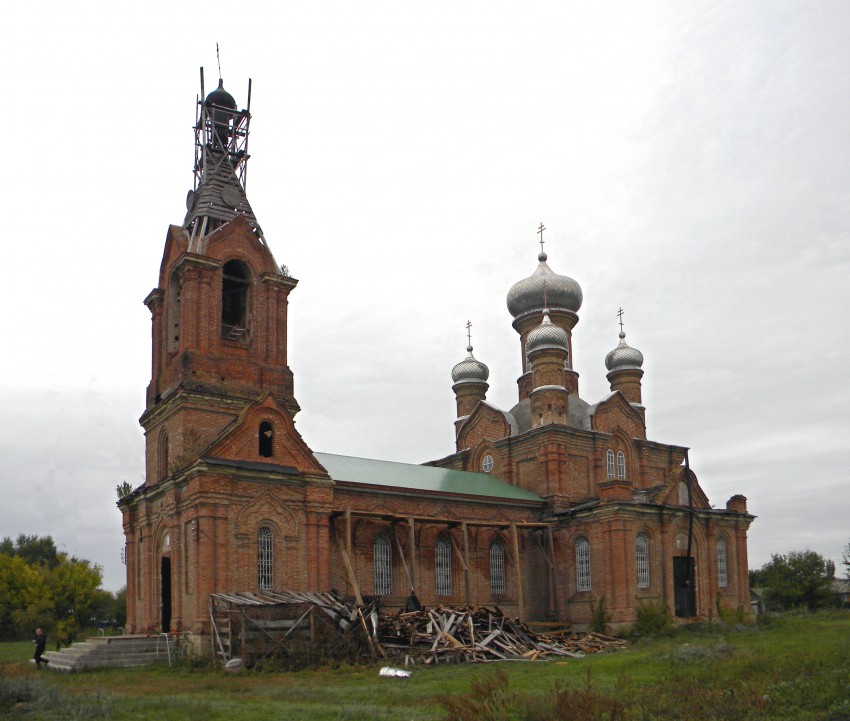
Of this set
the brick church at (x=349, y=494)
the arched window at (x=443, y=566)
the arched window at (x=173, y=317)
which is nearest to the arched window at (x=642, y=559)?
the brick church at (x=349, y=494)

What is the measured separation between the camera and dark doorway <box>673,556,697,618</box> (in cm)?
3291

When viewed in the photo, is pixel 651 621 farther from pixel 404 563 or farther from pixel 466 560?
pixel 404 563

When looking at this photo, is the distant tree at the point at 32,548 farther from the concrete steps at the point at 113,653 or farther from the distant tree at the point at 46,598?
the concrete steps at the point at 113,653

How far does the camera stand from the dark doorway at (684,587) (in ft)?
108

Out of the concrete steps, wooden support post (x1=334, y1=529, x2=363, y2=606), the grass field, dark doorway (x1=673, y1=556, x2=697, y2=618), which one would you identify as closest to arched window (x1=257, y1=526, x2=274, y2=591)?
wooden support post (x1=334, y1=529, x2=363, y2=606)

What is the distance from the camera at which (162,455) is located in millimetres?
27578

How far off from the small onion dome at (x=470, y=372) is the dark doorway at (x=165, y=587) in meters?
18.0

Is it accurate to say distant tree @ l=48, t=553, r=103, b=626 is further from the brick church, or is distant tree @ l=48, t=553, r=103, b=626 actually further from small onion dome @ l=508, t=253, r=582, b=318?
small onion dome @ l=508, t=253, r=582, b=318

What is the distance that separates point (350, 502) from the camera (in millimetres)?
28766

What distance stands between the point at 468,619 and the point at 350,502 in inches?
259

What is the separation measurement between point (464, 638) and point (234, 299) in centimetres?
1325

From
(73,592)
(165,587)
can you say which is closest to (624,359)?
(165,587)

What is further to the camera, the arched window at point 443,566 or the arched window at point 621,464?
the arched window at point 621,464

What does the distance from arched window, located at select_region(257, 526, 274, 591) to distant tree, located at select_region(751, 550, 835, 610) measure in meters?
34.0
